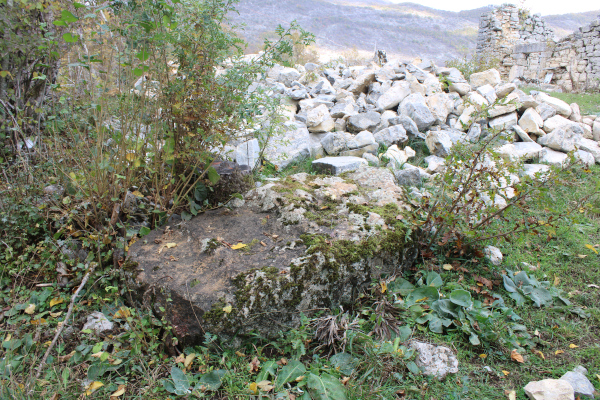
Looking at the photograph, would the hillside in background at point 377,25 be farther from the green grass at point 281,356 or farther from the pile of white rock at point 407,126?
the green grass at point 281,356

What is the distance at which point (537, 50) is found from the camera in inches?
478

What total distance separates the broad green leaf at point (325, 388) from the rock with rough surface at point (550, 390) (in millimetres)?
969

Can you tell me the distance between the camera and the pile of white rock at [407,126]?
4.59m

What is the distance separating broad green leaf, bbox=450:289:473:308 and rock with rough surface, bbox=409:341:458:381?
0.37 m

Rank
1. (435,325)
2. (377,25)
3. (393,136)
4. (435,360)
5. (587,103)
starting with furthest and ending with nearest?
(377,25) → (587,103) → (393,136) → (435,325) → (435,360)

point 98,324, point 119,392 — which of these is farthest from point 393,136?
point 119,392

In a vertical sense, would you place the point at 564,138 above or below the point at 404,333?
above

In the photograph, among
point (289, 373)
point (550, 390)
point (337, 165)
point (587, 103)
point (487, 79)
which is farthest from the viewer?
point (487, 79)

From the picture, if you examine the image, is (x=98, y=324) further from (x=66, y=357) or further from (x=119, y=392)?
(x=119, y=392)

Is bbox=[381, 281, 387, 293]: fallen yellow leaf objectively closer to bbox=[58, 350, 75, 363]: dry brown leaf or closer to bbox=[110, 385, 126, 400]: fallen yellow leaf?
bbox=[110, 385, 126, 400]: fallen yellow leaf

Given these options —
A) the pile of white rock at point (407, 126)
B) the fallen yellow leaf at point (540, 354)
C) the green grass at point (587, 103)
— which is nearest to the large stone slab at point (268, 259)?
the fallen yellow leaf at point (540, 354)

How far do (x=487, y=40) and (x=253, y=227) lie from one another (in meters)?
15.4

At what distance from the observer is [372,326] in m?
2.22

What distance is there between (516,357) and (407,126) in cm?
394
